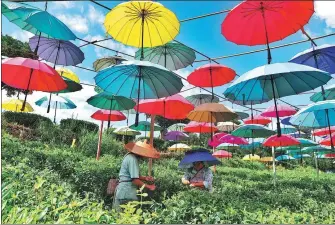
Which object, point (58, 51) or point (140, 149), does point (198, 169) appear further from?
point (58, 51)

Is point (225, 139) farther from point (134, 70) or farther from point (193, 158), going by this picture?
point (134, 70)

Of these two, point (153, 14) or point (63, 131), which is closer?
point (153, 14)

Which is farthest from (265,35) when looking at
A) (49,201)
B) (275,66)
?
(49,201)

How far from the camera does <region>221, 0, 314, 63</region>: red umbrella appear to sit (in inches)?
173

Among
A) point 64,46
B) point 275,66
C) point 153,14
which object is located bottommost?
point 275,66

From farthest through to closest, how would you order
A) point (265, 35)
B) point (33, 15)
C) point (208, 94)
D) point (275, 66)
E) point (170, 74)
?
point (208, 94) → point (33, 15) → point (170, 74) → point (265, 35) → point (275, 66)

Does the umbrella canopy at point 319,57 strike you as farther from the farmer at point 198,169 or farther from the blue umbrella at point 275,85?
the farmer at point 198,169

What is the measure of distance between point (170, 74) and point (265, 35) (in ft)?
5.89

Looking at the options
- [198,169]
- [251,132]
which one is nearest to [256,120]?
[251,132]

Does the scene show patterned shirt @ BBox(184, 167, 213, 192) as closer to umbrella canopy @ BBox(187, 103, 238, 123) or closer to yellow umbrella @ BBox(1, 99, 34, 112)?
umbrella canopy @ BBox(187, 103, 238, 123)

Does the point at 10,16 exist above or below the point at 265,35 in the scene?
above

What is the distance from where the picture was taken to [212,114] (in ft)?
29.0

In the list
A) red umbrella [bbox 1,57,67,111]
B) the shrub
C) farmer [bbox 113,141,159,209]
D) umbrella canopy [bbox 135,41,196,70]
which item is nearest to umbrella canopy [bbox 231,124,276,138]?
umbrella canopy [bbox 135,41,196,70]

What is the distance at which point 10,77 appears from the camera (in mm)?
5945
